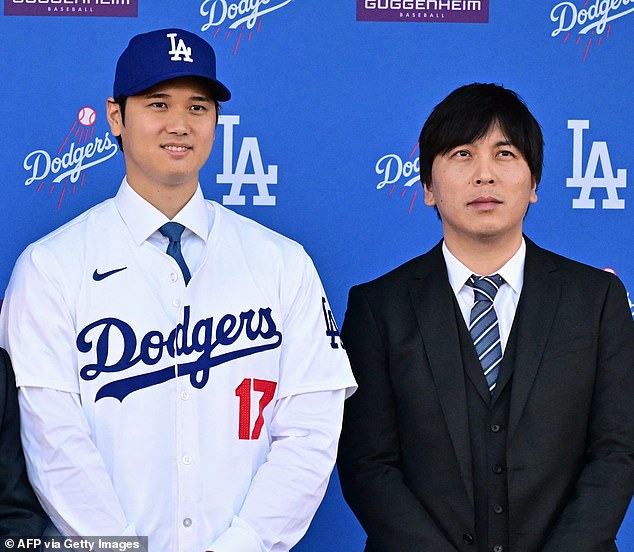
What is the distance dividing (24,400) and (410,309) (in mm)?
794

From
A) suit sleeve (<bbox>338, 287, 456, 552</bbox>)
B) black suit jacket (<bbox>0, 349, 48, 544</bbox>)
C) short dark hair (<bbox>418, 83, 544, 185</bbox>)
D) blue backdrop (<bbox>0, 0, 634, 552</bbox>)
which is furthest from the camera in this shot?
blue backdrop (<bbox>0, 0, 634, 552</bbox>)

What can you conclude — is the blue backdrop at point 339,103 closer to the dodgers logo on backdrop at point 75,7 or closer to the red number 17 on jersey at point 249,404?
the dodgers logo on backdrop at point 75,7

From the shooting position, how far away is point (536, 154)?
7.86 feet

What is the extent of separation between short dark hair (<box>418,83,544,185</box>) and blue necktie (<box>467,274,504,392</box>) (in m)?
0.25

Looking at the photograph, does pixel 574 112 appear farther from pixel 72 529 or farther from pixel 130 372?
pixel 72 529

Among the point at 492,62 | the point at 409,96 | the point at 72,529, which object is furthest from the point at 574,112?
the point at 72,529

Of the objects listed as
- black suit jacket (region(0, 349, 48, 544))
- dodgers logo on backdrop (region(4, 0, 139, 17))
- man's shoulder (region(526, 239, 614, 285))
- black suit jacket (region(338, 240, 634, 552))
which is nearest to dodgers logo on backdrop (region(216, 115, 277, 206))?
dodgers logo on backdrop (region(4, 0, 139, 17))

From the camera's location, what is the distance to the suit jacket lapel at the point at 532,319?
2250mm

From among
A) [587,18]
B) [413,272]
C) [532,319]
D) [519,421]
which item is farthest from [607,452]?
[587,18]

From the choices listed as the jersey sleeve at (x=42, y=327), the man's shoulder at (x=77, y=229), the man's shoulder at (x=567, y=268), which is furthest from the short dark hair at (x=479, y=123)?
the jersey sleeve at (x=42, y=327)

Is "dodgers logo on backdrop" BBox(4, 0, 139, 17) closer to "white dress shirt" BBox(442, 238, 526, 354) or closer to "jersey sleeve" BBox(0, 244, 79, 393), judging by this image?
"jersey sleeve" BBox(0, 244, 79, 393)

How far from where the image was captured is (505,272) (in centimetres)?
239

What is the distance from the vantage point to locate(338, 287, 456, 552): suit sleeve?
2.24 meters

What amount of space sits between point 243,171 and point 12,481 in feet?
3.71
